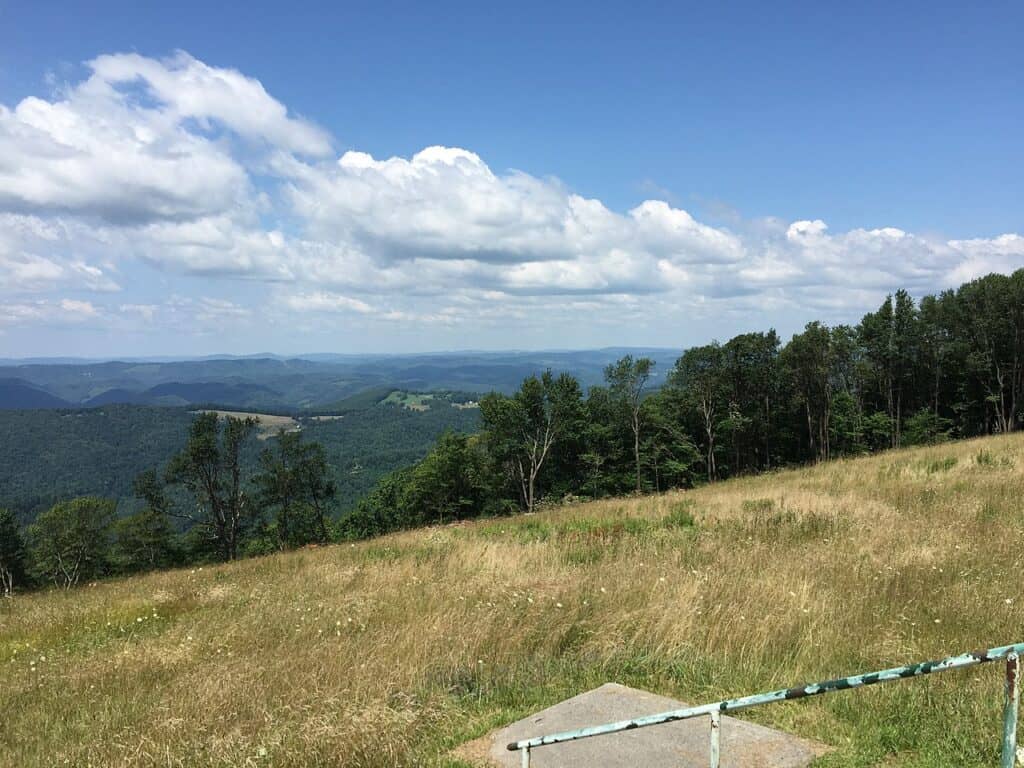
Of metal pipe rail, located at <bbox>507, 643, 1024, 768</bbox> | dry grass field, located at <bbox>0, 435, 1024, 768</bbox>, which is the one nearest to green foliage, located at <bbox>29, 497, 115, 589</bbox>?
dry grass field, located at <bbox>0, 435, 1024, 768</bbox>

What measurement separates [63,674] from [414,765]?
508cm

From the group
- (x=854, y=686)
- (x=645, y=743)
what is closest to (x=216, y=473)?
(x=645, y=743)

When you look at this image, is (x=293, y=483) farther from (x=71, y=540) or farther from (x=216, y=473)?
(x=71, y=540)

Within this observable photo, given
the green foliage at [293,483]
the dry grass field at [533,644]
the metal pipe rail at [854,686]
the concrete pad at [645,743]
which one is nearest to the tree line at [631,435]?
the green foliage at [293,483]

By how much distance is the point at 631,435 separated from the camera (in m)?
58.8

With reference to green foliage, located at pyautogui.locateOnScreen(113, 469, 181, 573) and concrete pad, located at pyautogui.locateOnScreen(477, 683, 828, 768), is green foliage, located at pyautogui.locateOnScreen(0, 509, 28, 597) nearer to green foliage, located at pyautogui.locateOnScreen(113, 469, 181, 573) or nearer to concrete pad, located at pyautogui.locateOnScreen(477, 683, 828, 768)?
green foliage, located at pyautogui.locateOnScreen(113, 469, 181, 573)

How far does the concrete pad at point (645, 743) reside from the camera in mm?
3527

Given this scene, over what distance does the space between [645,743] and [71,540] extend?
213 ft

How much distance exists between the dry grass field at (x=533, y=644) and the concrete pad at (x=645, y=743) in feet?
0.81

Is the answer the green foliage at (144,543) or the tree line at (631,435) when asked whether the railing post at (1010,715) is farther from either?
the green foliage at (144,543)

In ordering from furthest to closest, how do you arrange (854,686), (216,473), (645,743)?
1. (216,473)
2. (645,743)
3. (854,686)

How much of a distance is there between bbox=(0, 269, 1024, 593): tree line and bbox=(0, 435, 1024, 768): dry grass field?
40317 mm

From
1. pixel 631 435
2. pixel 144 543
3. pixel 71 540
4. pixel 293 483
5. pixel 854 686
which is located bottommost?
pixel 144 543

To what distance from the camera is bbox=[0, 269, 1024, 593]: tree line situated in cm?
4888
